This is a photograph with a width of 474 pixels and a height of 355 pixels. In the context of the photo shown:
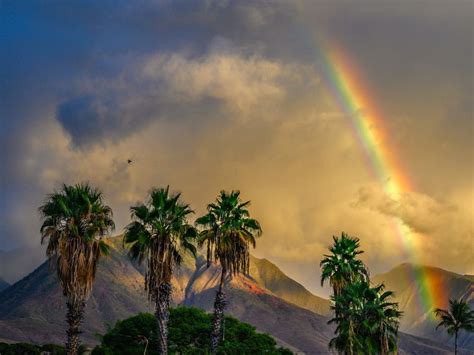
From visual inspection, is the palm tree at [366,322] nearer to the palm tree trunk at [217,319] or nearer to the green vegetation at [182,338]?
the palm tree trunk at [217,319]

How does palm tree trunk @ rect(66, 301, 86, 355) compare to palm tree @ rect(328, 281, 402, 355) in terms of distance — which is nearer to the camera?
palm tree trunk @ rect(66, 301, 86, 355)

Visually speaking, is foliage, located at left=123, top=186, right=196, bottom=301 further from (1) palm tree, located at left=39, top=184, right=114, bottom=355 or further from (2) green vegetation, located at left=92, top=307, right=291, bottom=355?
(2) green vegetation, located at left=92, top=307, right=291, bottom=355

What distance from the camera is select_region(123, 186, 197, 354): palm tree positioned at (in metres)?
51.7

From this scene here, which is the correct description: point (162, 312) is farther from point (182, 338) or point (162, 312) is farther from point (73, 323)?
point (182, 338)

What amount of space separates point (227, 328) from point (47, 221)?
127ft

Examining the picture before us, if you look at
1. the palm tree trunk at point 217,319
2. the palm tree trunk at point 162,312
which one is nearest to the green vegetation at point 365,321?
the palm tree trunk at point 217,319

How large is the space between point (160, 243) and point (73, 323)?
922 cm

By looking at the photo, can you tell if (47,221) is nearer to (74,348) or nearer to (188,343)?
(74,348)

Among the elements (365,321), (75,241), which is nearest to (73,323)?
(75,241)

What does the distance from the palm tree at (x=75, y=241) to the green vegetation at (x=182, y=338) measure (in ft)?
70.8

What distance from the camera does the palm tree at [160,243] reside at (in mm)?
51719

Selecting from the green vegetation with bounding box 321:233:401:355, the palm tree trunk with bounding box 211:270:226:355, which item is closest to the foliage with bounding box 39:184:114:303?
the palm tree trunk with bounding box 211:270:226:355

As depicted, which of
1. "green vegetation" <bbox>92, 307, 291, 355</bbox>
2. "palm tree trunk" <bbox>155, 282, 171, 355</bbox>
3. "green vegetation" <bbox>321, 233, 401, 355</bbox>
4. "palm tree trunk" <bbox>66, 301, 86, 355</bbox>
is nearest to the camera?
"palm tree trunk" <bbox>66, 301, 86, 355</bbox>

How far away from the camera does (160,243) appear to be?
2042 inches
